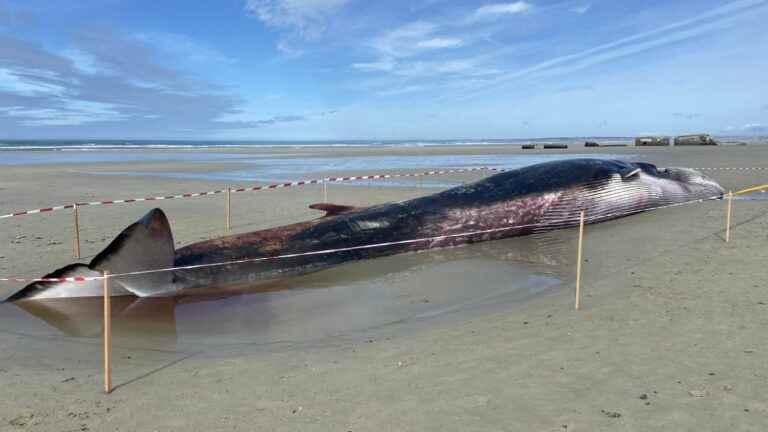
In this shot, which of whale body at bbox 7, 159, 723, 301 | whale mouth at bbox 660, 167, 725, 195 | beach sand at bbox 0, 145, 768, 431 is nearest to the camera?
beach sand at bbox 0, 145, 768, 431

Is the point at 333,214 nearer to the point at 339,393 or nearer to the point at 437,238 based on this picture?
the point at 437,238

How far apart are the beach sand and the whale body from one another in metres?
1.11

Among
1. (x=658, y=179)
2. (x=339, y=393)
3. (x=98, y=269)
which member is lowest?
(x=339, y=393)

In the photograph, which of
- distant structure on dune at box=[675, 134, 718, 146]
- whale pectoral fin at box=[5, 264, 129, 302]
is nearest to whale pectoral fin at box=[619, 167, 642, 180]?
whale pectoral fin at box=[5, 264, 129, 302]

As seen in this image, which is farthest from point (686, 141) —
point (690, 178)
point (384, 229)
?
point (384, 229)

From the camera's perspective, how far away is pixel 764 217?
1018 centimetres

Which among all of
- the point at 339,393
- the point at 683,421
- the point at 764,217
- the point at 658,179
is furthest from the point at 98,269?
the point at 764,217

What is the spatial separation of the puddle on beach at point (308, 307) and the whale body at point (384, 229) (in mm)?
260

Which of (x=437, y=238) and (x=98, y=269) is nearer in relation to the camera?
(x=98, y=269)

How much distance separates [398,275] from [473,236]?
208 centimetres

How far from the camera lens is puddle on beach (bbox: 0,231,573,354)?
5.42 metres

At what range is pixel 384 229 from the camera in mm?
8289

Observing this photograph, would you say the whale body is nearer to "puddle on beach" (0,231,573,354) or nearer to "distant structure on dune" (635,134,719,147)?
"puddle on beach" (0,231,573,354)

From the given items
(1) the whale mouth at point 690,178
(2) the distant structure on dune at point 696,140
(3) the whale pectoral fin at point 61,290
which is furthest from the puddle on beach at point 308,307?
(2) the distant structure on dune at point 696,140
